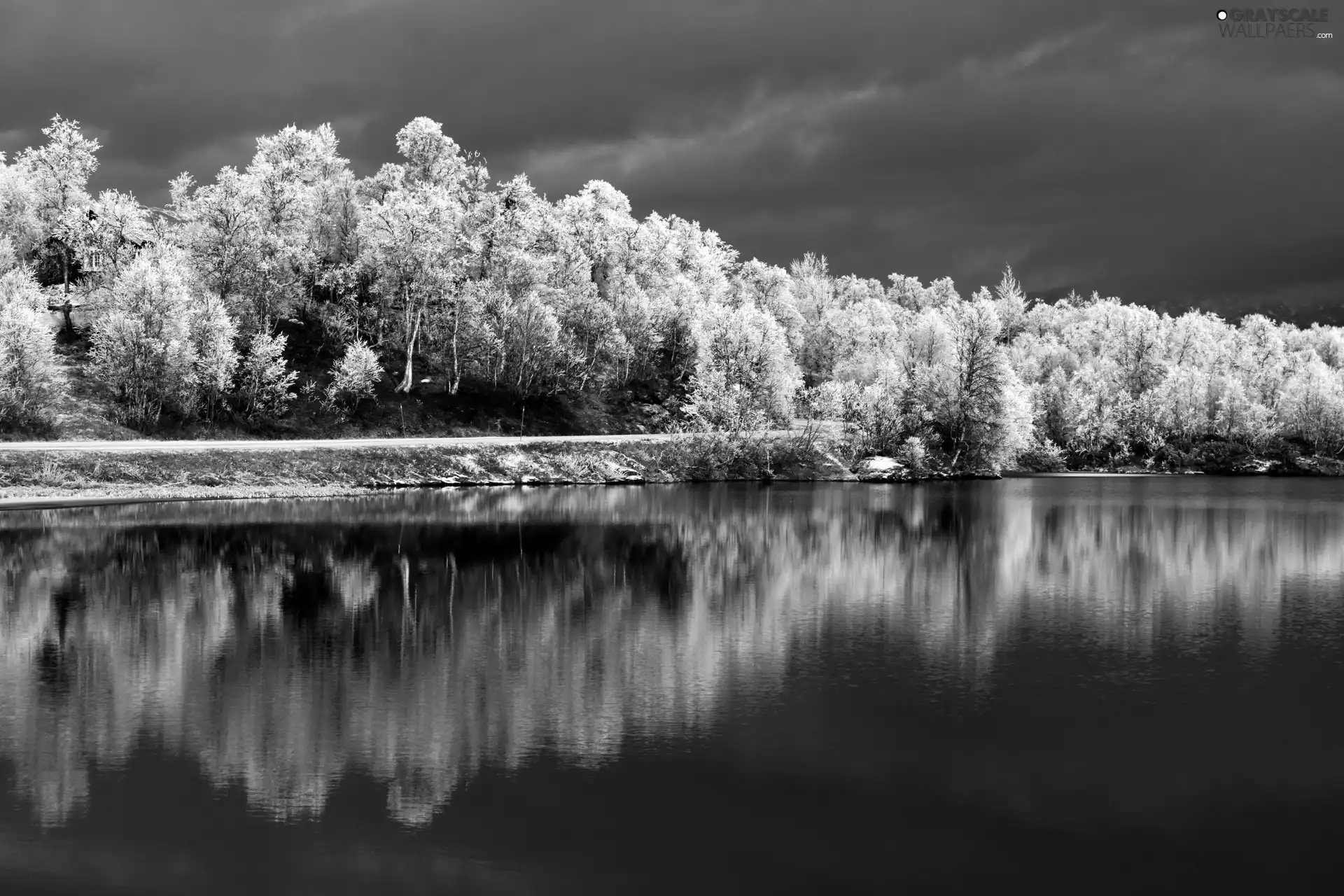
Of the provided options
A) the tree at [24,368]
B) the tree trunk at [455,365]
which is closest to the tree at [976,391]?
the tree trunk at [455,365]

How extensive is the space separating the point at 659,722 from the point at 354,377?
84.7m

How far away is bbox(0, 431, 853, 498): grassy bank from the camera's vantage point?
69875 millimetres

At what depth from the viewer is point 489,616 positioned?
3322 cm

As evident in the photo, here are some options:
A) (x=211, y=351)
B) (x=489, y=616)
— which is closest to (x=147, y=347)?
(x=211, y=351)

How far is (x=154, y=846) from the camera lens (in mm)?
15922

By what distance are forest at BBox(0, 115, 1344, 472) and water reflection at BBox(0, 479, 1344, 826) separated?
32560 mm

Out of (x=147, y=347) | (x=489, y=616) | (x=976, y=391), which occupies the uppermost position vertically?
(x=147, y=347)

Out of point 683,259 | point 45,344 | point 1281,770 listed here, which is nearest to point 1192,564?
point 1281,770

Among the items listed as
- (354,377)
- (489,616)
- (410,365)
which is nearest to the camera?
(489,616)

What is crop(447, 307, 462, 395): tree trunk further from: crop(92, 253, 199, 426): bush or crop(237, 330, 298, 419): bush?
crop(92, 253, 199, 426): bush

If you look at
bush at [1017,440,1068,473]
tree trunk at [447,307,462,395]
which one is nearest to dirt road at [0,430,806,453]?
tree trunk at [447,307,462,395]

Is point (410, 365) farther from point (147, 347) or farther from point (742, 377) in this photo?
point (742, 377)

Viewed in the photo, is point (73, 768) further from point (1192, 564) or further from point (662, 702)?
point (1192, 564)

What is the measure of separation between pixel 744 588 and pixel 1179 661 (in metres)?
15.6
